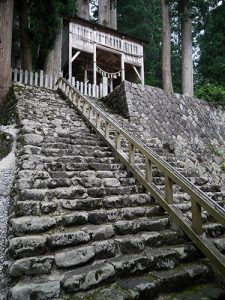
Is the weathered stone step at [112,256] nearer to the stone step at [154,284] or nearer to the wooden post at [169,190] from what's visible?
the stone step at [154,284]

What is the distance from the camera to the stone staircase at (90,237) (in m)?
2.26

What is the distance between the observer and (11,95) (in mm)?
7629

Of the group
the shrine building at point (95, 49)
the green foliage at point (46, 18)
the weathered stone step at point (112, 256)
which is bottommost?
the weathered stone step at point (112, 256)

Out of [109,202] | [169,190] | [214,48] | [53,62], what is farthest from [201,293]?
[214,48]

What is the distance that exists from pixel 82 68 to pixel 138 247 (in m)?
15.1

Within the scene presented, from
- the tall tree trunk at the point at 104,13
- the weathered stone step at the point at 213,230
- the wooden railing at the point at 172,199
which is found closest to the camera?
the wooden railing at the point at 172,199

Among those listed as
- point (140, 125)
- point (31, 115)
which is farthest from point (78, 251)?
point (140, 125)

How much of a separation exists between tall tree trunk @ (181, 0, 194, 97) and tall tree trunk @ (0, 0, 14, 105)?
8.61 meters

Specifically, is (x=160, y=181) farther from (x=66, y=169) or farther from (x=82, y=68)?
(x=82, y=68)

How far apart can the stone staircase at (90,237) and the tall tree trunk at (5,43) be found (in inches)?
168

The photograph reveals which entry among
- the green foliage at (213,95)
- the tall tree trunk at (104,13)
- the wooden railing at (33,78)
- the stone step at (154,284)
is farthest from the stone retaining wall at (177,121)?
the tall tree trunk at (104,13)

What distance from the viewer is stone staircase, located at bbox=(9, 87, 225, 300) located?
7.43 feet

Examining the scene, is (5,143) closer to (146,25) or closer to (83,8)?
(83,8)

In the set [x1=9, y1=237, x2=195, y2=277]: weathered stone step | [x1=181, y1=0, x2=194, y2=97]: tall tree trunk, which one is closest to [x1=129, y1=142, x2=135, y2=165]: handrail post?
[x1=9, y1=237, x2=195, y2=277]: weathered stone step
